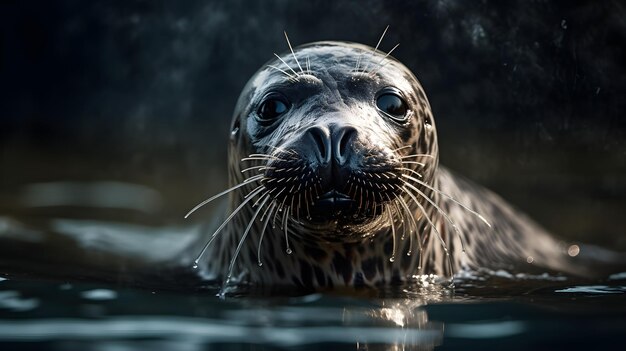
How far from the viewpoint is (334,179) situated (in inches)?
143

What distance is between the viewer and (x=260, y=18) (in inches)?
298


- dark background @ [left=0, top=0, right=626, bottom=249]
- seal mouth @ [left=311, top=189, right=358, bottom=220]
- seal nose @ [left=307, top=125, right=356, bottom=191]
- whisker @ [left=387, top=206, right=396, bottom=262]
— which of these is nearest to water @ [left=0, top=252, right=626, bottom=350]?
whisker @ [left=387, top=206, right=396, bottom=262]

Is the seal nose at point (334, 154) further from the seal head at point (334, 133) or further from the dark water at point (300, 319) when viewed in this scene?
the dark water at point (300, 319)

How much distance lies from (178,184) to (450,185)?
12.9ft

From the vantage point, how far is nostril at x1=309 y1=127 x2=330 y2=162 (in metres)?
3.60

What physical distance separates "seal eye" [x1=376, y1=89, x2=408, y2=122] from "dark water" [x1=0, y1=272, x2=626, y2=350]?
0.76 meters

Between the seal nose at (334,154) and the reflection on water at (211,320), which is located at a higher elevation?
the seal nose at (334,154)

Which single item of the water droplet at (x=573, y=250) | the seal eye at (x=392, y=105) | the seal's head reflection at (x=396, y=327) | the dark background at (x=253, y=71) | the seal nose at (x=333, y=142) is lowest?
the seal's head reflection at (x=396, y=327)

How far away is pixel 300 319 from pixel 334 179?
0.61m

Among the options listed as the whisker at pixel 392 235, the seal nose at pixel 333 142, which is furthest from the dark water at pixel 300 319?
the seal nose at pixel 333 142

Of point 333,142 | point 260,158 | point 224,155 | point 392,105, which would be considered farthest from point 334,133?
point 224,155

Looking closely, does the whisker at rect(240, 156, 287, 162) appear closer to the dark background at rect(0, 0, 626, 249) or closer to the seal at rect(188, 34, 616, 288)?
the seal at rect(188, 34, 616, 288)

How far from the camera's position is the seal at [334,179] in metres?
3.68

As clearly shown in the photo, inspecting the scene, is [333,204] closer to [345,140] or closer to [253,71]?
[345,140]
